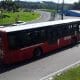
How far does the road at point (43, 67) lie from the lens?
643 inches

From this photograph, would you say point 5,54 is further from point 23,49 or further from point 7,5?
point 7,5

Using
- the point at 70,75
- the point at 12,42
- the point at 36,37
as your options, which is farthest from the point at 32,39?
the point at 70,75

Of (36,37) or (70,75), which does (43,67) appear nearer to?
(36,37)

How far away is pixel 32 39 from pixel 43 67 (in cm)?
260

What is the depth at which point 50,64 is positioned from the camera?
19.1 m

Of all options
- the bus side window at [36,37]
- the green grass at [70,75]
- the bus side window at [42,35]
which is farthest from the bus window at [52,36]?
the green grass at [70,75]

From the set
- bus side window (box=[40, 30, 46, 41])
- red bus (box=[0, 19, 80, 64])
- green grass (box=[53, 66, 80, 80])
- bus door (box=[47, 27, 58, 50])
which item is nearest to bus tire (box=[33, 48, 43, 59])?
red bus (box=[0, 19, 80, 64])

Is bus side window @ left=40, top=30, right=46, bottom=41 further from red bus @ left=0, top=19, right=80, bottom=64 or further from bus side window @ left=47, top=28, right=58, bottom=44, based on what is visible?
bus side window @ left=47, top=28, right=58, bottom=44

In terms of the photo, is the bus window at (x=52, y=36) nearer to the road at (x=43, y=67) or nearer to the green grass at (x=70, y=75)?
the road at (x=43, y=67)

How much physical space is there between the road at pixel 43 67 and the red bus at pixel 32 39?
2.52 ft

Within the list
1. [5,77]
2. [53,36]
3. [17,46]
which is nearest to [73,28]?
[53,36]

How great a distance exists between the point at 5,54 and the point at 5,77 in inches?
93.4

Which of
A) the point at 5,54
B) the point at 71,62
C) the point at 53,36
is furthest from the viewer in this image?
the point at 53,36

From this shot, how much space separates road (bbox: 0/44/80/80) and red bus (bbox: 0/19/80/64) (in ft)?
2.52
